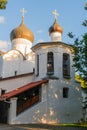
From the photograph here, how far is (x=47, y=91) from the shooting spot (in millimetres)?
26109

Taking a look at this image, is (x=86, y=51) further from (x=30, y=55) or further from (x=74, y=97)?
(x=30, y=55)

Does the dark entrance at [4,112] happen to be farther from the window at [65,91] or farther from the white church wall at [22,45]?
the white church wall at [22,45]

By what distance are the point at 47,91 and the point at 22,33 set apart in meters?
13.1

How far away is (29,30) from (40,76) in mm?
11757

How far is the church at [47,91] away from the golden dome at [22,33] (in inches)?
241

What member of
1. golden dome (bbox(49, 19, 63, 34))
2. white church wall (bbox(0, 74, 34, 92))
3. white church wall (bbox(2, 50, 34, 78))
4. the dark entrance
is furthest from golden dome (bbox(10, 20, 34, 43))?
the dark entrance

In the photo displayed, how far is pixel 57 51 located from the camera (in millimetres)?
27656

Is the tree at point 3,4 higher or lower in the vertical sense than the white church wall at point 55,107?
higher

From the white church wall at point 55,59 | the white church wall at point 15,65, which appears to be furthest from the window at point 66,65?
the white church wall at point 15,65

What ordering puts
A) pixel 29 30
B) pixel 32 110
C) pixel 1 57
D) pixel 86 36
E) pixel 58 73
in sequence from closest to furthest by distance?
pixel 86 36
pixel 32 110
pixel 58 73
pixel 1 57
pixel 29 30

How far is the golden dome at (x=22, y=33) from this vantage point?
1454 inches

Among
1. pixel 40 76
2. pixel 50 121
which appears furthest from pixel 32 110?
pixel 40 76

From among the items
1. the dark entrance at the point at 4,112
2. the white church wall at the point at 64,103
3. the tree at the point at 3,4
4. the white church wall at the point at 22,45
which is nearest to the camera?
the tree at the point at 3,4

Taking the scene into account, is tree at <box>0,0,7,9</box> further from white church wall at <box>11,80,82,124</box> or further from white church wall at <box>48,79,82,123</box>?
white church wall at <box>48,79,82,123</box>
